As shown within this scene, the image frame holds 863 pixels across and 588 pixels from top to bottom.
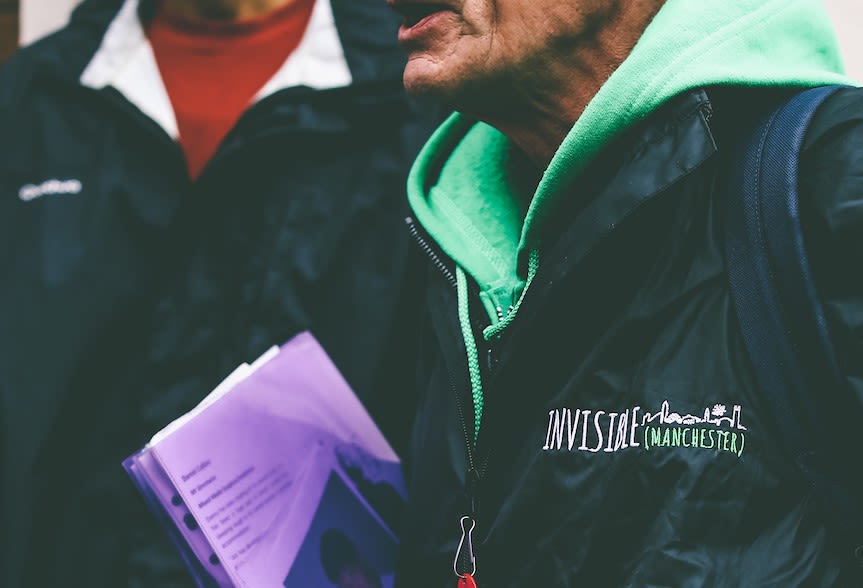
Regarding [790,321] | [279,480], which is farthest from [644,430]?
[279,480]

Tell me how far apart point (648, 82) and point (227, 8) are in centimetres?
113

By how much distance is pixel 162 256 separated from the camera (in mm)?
1697

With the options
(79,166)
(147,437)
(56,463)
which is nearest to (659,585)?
(147,437)

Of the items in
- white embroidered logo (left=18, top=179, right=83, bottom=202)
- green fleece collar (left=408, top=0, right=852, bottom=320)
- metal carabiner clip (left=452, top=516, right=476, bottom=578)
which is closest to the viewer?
green fleece collar (left=408, top=0, right=852, bottom=320)

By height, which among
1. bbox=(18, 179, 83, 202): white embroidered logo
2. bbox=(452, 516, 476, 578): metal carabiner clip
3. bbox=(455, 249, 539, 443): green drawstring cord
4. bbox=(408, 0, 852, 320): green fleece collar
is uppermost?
bbox=(18, 179, 83, 202): white embroidered logo

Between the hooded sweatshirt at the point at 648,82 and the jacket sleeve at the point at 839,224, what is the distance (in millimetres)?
116

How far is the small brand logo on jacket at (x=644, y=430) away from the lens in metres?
0.89

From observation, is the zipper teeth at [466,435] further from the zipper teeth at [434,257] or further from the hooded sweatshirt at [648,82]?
the zipper teeth at [434,257]

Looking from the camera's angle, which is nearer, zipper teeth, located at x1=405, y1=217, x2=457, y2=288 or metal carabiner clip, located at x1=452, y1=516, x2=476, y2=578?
metal carabiner clip, located at x1=452, y1=516, x2=476, y2=578

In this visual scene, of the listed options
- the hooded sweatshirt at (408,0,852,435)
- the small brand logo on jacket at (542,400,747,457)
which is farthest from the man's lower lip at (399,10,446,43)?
the small brand logo on jacket at (542,400,747,457)

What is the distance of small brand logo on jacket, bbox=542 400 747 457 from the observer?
0.89 meters

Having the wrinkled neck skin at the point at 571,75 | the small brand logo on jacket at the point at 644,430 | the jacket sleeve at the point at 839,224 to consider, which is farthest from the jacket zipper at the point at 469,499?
the jacket sleeve at the point at 839,224

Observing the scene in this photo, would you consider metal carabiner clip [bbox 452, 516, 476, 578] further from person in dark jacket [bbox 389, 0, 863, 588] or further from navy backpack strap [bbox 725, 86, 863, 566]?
navy backpack strap [bbox 725, 86, 863, 566]

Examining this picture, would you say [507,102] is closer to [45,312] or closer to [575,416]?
[575,416]
